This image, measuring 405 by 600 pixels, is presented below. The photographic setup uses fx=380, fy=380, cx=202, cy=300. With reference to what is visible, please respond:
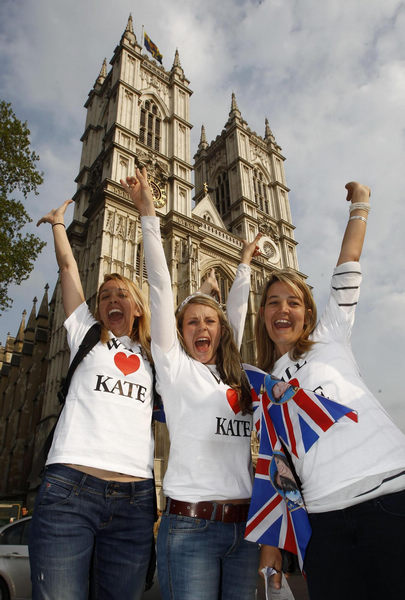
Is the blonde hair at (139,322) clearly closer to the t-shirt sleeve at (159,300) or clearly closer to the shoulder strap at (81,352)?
the shoulder strap at (81,352)

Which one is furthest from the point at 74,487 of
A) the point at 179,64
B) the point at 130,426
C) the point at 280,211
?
the point at 179,64

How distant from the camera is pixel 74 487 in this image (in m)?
1.94

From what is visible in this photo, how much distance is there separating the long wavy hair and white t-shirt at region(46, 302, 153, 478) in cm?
40

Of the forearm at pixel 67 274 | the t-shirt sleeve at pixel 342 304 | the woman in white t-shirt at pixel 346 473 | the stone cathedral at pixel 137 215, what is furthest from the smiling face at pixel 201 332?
the stone cathedral at pixel 137 215

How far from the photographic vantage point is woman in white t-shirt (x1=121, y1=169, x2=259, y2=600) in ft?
5.92

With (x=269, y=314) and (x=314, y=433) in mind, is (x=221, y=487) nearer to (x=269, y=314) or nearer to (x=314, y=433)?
(x=314, y=433)

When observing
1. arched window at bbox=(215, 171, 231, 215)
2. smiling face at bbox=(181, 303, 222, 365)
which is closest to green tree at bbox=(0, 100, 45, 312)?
Answer: smiling face at bbox=(181, 303, 222, 365)

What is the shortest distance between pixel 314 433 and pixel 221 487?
1.85 ft

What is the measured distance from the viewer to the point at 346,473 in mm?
1618

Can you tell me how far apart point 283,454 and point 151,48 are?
34588mm

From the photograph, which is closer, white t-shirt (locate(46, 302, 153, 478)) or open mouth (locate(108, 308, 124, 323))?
white t-shirt (locate(46, 302, 153, 478))

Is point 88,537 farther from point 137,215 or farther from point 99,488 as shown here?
point 137,215

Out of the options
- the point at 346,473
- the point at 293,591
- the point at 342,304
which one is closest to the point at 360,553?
the point at 346,473

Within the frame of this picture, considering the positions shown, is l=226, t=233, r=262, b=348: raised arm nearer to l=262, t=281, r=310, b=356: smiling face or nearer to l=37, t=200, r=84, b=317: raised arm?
l=262, t=281, r=310, b=356: smiling face
